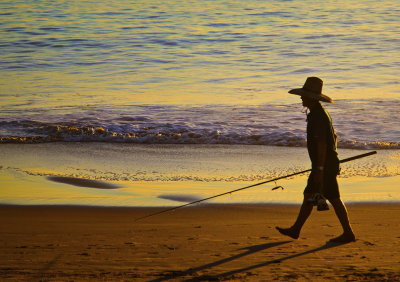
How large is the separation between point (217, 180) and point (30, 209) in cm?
240

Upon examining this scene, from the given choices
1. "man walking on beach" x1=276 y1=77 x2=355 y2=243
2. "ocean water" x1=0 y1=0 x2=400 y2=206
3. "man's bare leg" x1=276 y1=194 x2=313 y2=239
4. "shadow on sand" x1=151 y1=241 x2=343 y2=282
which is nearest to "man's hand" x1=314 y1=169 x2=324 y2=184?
"man walking on beach" x1=276 y1=77 x2=355 y2=243

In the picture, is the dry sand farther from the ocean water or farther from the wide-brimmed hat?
the wide-brimmed hat

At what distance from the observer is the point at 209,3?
33938 millimetres

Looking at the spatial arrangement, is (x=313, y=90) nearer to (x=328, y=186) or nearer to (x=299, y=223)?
(x=328, y=186)

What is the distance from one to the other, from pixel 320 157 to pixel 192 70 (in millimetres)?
12966

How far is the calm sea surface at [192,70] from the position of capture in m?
12.9

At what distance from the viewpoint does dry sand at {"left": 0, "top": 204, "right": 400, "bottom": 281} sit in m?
5.45

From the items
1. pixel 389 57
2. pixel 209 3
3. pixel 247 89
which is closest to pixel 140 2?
pixel 209 3

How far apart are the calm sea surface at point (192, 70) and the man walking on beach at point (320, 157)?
215 inches

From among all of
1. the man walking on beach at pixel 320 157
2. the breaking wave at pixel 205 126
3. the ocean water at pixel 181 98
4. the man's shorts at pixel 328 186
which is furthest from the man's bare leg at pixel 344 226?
the breaking wave at pixel 205 126

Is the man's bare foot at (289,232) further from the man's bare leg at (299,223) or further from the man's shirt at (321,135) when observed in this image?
the man's shirt at (321,135)

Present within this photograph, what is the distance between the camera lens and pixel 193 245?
6184 mm

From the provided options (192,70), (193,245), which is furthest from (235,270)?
(192,70)

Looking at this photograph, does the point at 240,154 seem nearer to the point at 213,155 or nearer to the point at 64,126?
the point at 213,155
